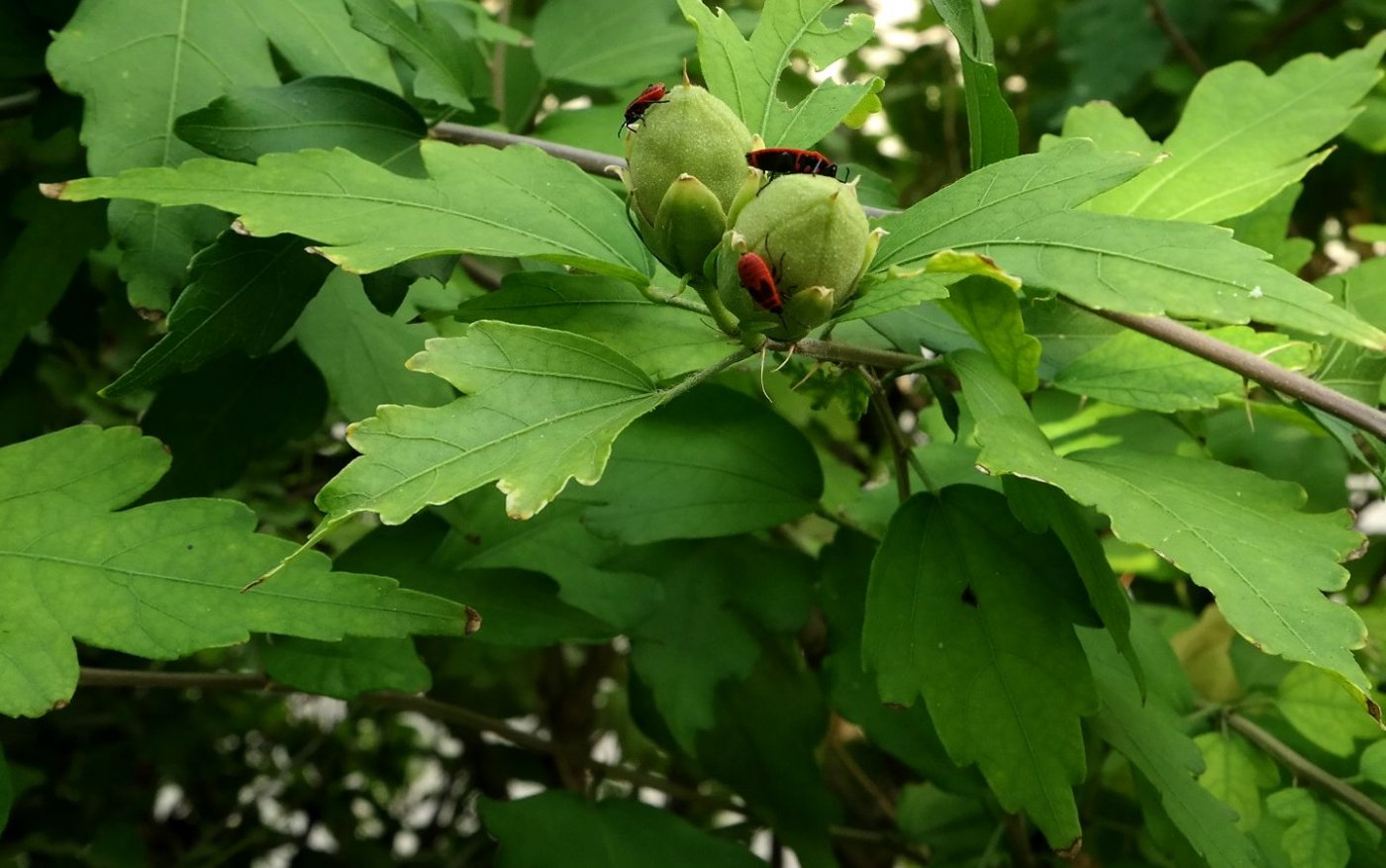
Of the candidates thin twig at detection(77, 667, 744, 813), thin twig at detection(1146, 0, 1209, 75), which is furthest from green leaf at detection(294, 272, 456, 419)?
thin twig at detection(1146, 0, 1209, 75)

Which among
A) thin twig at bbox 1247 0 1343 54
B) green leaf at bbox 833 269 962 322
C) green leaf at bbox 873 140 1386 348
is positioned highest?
green leaf at bbox 873 140 1386 348

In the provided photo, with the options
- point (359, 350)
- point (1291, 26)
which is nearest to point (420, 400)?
point (359, 350)

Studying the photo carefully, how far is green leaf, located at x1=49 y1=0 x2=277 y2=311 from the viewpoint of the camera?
753mm

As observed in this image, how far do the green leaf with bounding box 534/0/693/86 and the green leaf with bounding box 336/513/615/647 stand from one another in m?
0.44

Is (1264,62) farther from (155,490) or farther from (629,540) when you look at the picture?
(155,490)

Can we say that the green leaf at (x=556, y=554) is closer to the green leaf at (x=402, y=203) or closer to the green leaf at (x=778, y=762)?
the green leaf at (x=778, y=762)

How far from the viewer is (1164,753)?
762mm

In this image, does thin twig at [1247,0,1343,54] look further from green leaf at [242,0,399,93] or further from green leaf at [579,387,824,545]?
→ green leaf at [242,0,399,93]

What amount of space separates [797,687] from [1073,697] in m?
0.39

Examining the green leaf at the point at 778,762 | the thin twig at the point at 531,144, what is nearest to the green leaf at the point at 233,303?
the thin twig at the point at 531,144

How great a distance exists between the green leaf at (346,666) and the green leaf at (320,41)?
1.31ft

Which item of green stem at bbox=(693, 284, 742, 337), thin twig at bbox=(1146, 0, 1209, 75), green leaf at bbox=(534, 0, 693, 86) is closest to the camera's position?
green stem at bbox=(693, 284, 742, 337)

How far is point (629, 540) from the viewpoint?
32.4 inches

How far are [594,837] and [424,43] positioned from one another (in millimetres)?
616
